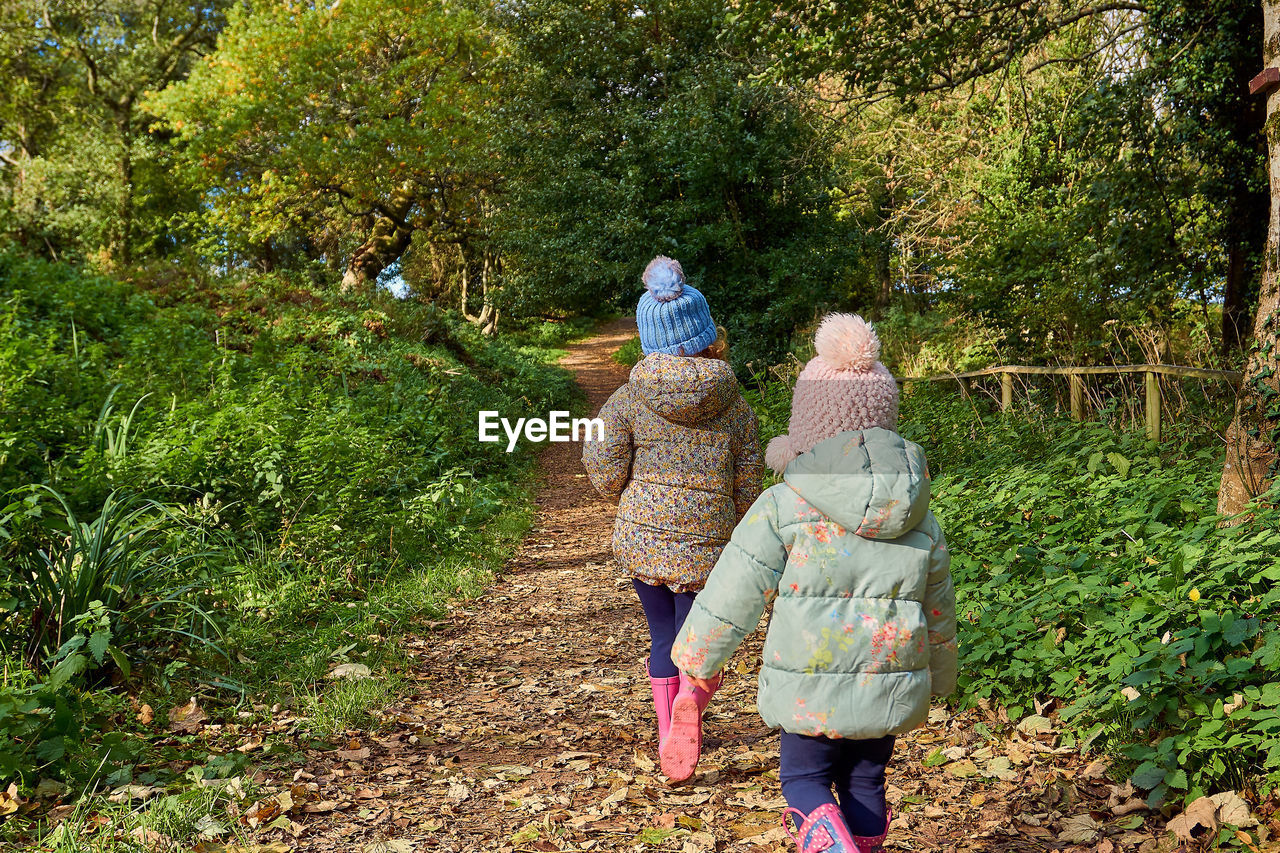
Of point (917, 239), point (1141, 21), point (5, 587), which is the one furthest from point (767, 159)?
point (5, 587)

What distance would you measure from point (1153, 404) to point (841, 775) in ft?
20.7

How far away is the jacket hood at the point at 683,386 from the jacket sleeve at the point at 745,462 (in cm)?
18

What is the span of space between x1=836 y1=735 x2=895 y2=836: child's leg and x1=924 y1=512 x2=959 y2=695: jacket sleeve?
0.77ft

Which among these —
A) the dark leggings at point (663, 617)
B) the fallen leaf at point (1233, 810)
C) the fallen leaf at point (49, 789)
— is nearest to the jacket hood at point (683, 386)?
the dark leggings at point (663, 617)

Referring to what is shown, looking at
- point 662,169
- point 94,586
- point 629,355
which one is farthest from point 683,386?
point 629,355

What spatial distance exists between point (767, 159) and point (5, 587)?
1407cm

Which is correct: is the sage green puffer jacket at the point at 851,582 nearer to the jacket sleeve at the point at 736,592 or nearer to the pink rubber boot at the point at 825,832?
the jacket sleeve at the point at 736,592

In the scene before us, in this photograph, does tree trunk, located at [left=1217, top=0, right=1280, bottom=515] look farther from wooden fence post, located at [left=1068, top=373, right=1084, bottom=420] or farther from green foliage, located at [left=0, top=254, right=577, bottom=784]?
green foliage, located at [left=0, top=254, right=577, bottom=784]

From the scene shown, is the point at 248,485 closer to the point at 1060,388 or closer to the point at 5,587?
the point at 5,587

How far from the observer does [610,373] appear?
95.6ft

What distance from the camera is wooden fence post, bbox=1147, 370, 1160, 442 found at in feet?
24.5

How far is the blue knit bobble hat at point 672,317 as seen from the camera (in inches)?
146

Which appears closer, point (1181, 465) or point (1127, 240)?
point (1181, 465)

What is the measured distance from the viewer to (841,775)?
8.41 ft
